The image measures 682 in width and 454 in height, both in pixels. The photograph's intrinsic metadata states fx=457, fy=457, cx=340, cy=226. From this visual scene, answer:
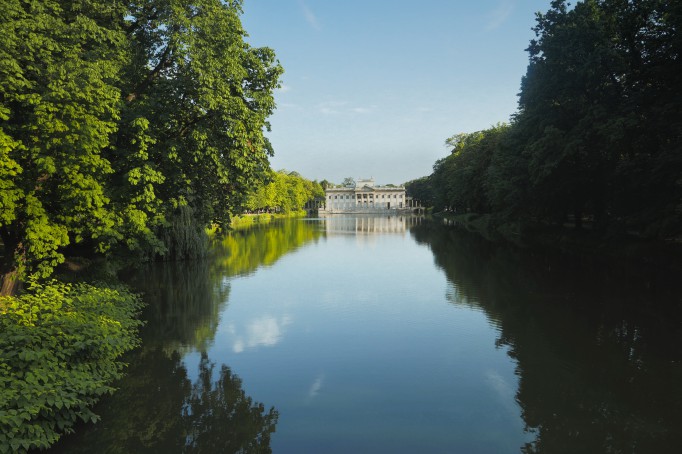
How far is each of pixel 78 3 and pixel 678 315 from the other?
21219mm

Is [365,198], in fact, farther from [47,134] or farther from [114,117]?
[47,134]

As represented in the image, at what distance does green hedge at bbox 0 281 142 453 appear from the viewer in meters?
6.07

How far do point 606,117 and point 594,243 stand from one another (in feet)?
30.8

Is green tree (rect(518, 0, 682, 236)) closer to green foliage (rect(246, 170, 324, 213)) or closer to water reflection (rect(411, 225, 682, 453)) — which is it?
water reflection (rect(411, 225, 682, 453))

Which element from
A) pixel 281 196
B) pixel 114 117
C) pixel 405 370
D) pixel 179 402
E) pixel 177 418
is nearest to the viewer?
pixel 177 418

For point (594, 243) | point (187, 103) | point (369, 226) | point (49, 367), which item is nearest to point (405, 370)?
point (49, 367)

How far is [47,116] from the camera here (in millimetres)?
11172

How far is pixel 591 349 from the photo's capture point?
1134 centimetres

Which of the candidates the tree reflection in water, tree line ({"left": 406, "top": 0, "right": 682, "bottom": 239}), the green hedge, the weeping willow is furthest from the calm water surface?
the weeping willow

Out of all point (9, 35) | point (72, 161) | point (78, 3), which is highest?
point (78, 3)

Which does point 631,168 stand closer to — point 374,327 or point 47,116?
point 374,327

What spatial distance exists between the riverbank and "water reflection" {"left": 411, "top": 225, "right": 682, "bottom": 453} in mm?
2406

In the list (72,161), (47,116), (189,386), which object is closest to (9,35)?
(47,116)

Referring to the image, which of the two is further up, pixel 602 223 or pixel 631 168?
pixel 631 168
